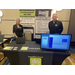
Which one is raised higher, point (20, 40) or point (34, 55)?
point (20, 40)

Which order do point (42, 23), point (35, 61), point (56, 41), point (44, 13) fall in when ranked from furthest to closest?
point (42, 23)
point (44, 13)
point (35, 61)
point (56, 41)

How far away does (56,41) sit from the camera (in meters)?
1.30

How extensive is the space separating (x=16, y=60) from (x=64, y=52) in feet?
3.35

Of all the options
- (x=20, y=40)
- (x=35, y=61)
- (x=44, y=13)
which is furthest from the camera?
(x=44, y=13)

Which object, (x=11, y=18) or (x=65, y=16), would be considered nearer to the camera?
(x=65, y=16)

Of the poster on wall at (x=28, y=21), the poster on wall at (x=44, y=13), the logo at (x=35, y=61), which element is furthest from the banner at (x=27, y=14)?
the logo at (x=35, y=61)

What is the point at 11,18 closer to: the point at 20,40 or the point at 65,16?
the point at 20,40

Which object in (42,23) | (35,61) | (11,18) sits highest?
(11,18)

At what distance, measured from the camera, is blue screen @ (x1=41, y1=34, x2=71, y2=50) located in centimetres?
128

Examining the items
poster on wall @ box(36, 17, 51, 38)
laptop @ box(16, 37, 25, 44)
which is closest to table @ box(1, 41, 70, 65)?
laptop @ box(16, 37, 25, 44)

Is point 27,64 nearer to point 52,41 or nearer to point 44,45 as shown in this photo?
point 44,45

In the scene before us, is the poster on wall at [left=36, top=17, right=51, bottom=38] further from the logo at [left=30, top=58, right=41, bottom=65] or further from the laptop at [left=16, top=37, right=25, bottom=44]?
the logo at [left=30, top=58, right=41, bottom=65]

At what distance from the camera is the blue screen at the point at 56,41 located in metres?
1.28

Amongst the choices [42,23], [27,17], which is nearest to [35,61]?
[42,23]
